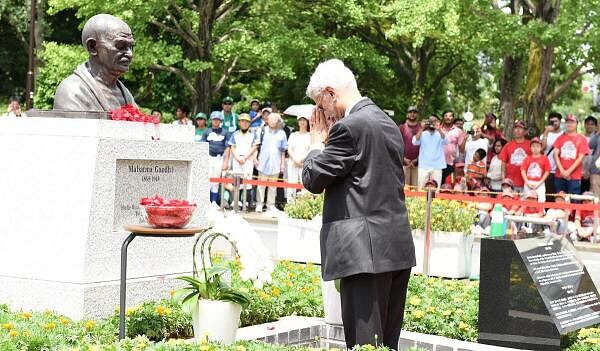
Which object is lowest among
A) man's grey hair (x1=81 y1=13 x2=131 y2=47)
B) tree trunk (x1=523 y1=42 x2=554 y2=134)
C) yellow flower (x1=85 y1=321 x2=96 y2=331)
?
yellow flower (x1=85 y1=321 x2=96 y2=331)

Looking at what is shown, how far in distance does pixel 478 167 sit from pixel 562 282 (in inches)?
363

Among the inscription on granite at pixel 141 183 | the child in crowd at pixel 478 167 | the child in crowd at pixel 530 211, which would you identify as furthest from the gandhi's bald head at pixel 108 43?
the child in crowd at pixel 478 167

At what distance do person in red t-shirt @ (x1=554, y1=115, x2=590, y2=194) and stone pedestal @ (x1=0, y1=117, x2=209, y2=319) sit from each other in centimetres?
917

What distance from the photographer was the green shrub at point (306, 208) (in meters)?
13.9

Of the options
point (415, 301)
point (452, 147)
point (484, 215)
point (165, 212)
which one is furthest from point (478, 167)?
point (165, 212)

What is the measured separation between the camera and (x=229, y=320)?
655cm

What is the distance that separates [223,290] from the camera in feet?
22.1

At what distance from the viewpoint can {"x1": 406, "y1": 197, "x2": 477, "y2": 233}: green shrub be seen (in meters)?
13.1

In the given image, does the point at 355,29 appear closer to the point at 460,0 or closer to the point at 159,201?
the point at 460,0

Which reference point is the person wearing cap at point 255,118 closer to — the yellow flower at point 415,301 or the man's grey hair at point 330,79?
the yellow flower at point 415,301

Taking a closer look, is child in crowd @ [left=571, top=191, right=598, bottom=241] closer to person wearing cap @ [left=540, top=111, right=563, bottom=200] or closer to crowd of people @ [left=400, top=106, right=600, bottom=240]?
crowd of people @ [left=400, top=106, right=600, bottom=240]

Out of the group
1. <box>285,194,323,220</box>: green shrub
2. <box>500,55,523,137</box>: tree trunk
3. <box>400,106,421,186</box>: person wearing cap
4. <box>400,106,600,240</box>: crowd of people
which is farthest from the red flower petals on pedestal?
<box>500,55,523,137</box>: tree trunk

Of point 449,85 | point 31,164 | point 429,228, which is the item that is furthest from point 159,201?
point 449,85

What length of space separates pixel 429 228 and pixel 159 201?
6.86 meters
